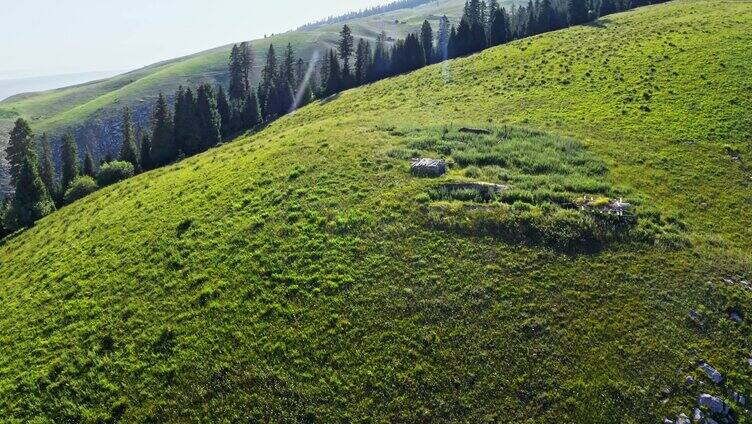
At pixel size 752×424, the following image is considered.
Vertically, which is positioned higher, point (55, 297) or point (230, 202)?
point (230, 202)

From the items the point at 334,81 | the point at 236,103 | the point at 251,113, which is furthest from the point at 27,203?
the point at 334,81

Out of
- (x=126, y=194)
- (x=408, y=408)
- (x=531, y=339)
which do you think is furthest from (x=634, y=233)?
(x=126, y=194)

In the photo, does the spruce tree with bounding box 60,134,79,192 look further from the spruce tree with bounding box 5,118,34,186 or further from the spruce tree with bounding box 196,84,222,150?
the spruce tree with bounding box 196,84,222,150

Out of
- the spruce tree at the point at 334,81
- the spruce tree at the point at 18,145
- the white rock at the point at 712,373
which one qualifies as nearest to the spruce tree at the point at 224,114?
the spruce tree at the point at 334,81

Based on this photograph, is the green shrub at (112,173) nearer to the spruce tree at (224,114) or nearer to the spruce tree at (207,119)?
the spruce tree at (207,119)

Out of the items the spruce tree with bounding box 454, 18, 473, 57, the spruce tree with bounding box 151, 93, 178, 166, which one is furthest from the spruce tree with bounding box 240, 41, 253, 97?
the spruce tree with bounding box 454, 18, 473, 57

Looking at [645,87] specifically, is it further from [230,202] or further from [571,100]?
[230,202]
